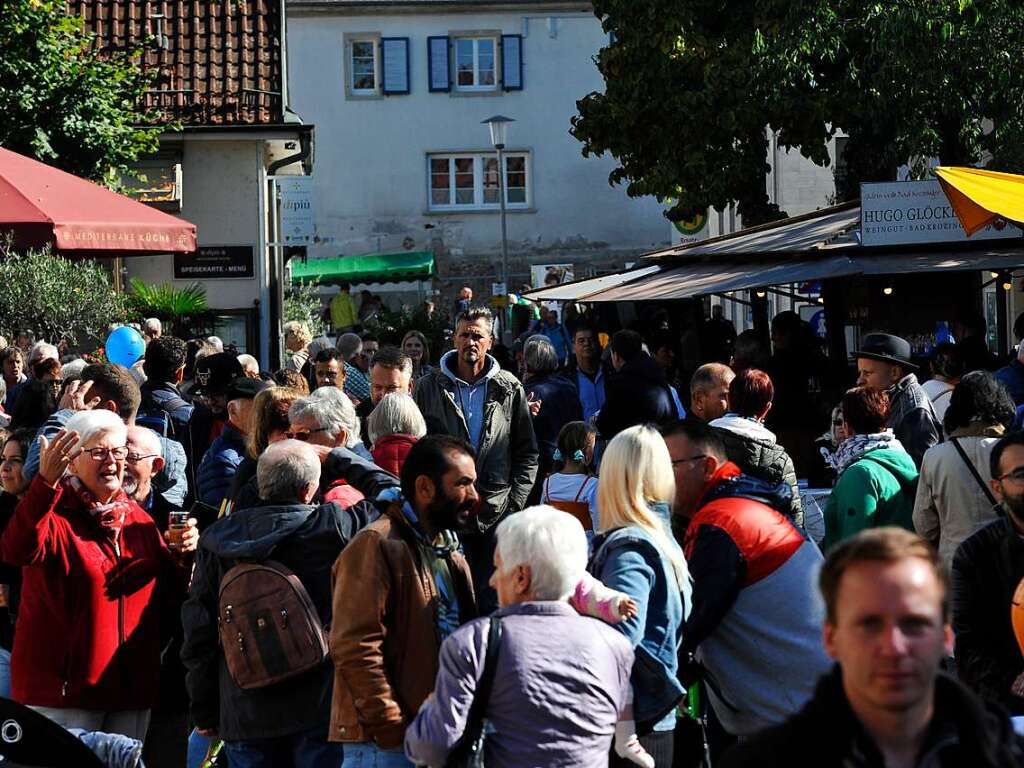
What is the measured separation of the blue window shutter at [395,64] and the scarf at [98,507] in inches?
1494

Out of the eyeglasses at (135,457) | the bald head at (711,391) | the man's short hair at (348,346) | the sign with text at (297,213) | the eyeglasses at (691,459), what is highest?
the sign with text at (297,213)

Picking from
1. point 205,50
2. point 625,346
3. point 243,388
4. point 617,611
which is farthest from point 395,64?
point 617,611

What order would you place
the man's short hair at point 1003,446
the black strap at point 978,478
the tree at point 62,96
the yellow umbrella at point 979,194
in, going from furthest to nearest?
the tree at point 62,96 → the yellow umbrella at point 979,194 → the black strap at point 978,478 → the man's short hair at point 1003,446

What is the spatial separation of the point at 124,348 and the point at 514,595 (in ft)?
26.7

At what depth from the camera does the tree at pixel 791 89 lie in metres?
16.8

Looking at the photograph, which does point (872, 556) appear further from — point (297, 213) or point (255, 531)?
point (297, 213)

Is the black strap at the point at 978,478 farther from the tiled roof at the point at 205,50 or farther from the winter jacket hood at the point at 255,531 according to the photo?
the tiled roof at the point at 205,50

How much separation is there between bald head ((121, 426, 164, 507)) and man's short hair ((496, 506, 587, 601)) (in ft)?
8.11

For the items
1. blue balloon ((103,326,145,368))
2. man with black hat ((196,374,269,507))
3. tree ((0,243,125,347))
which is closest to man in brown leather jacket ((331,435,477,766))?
man with black hat ((196,374,269,507))

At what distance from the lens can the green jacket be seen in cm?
725

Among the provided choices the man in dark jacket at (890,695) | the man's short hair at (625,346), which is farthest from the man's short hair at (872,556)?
the man's short hair at (625,346)

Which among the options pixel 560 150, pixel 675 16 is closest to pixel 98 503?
pixel 675 16

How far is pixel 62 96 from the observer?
18.7 metres

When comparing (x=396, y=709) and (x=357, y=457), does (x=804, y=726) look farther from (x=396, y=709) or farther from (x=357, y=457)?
(x=357, y=457)
